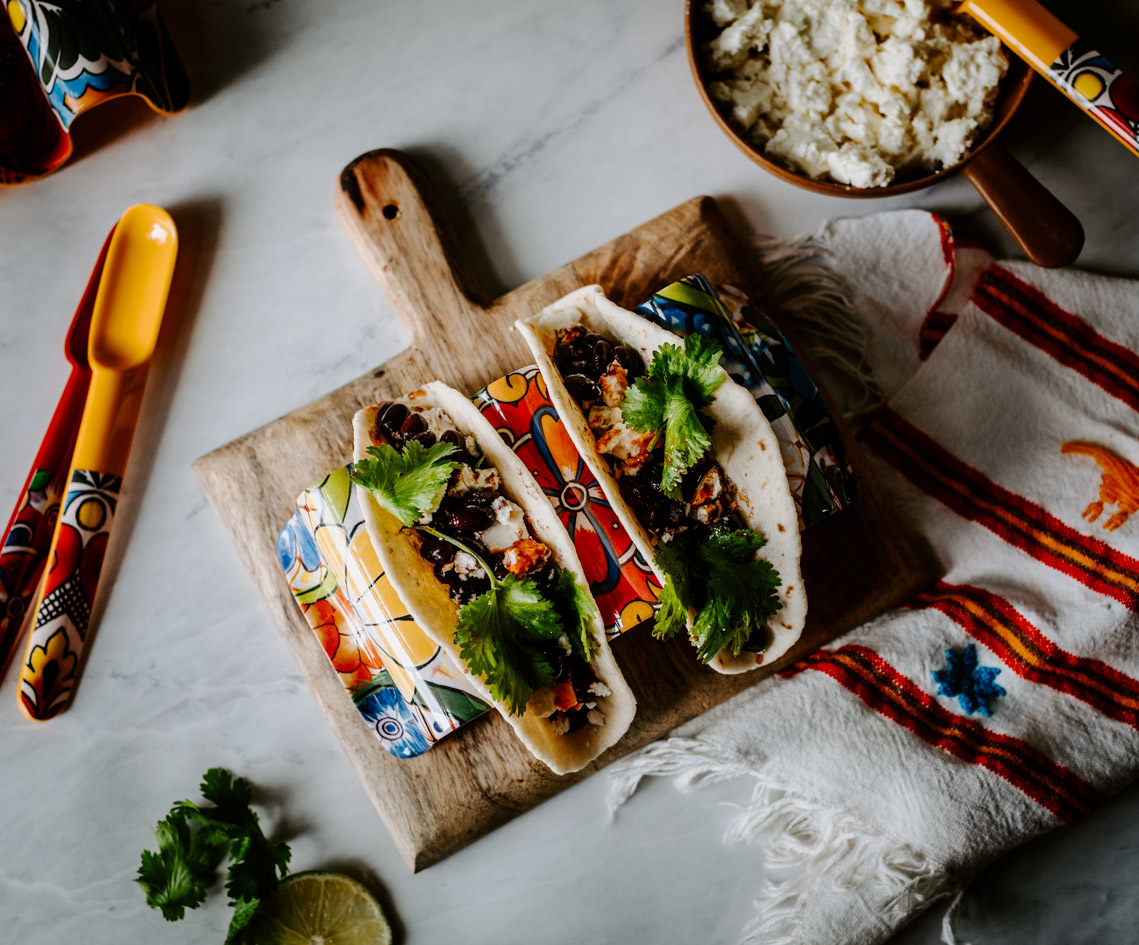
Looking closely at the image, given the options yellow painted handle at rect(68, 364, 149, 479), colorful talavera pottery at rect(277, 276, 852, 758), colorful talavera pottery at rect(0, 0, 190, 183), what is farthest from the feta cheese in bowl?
yellow painted handle at rect(68, 364, 149, 479)

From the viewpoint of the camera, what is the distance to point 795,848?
191 cm

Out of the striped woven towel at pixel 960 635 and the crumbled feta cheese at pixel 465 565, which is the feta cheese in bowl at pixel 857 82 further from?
the crumbled feta cheese at pixel 465 565

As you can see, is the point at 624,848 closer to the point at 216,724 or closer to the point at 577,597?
the point at 577,597

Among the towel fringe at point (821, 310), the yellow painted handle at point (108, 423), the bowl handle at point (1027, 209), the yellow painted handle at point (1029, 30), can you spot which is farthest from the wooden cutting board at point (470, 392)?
the yellow painted handle at point (1029, 30)

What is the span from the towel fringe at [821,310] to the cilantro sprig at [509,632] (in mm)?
988

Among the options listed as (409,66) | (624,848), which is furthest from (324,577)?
(409,66)

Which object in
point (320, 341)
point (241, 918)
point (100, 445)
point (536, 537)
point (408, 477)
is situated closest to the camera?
point (408, 477)

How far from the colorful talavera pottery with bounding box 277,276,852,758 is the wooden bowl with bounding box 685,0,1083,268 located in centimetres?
37

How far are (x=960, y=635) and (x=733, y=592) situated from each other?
0.75m

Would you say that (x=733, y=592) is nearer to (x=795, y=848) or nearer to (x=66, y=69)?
(x=795, y=848)

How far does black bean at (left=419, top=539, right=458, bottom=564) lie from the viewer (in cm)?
Result: 155

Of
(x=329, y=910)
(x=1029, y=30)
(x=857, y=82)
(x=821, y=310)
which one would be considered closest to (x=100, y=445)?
(x=329, y=910)

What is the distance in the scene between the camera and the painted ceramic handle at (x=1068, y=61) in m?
1.57

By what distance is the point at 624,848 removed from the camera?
199 centimetres
